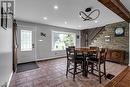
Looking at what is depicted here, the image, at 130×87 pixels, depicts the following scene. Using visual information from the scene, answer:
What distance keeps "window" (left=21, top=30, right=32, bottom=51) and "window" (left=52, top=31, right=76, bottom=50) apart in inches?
66.1

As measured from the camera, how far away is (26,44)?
219 inches

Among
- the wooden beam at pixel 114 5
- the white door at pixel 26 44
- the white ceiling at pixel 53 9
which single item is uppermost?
the white ceiling at pixel 53 9

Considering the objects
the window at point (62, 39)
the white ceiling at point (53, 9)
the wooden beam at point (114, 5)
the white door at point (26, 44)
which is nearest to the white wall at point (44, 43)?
the white door at point (26, 44)

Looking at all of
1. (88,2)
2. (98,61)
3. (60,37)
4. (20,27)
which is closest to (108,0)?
(88,2)

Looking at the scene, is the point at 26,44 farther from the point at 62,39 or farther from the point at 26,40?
the point at 62,39

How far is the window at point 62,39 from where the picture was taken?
22.6ft

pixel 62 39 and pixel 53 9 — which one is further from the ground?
pixel 53 9

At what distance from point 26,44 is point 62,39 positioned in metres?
2.83

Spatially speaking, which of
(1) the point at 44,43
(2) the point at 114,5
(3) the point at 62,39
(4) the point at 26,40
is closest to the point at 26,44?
(4) the point at 26,40

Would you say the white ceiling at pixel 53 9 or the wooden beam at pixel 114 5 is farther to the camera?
the white ceiling at pixel 53 9

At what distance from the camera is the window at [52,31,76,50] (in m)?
6.89

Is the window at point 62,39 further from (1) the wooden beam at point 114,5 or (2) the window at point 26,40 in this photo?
(1) the wooden beam at point 114,5

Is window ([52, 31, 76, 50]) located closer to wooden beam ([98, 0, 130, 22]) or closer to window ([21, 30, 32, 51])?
window ([21, 30, 32, 51])

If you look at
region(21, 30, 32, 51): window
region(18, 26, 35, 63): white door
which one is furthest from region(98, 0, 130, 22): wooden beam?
region(21, 30, 32, 51): window
